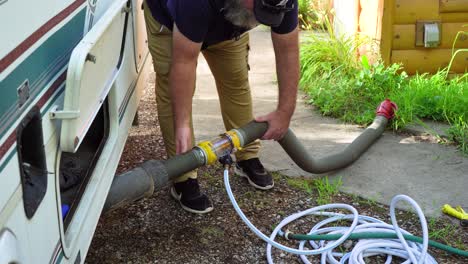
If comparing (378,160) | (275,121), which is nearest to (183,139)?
(275,121)

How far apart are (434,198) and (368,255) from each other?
751mm

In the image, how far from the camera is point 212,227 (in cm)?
319

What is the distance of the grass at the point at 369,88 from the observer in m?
4.39

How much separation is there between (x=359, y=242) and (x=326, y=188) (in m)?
0.64

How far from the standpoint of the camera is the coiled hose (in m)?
2.73

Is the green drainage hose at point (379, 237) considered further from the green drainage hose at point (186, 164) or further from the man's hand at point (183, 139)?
the man's hand at point (183, 139)

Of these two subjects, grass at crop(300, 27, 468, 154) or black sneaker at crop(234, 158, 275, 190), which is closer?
black sneaker at crop(234, 158, 275, 190)

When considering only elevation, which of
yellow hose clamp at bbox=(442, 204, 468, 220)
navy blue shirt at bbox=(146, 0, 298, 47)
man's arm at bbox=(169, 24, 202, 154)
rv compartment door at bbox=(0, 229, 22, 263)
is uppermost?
navy blue shirt at bbox=(146, 0, 298, 47)

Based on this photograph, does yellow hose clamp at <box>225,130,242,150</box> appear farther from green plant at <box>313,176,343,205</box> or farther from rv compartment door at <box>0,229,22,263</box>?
rv compartment door at <box>0,229,22,263</box>

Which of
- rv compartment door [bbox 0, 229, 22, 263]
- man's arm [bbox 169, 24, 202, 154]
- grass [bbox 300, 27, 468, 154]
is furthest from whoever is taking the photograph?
grass [bbox 300, 27, 468, 154]

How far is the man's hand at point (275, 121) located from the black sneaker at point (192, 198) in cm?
53

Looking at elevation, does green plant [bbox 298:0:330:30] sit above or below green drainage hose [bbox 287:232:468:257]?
above

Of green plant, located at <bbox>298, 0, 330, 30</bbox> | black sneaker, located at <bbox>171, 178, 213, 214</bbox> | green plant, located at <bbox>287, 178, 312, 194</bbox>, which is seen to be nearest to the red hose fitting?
green plant, located at <bbox>287, 178, 312, 194</bbox>

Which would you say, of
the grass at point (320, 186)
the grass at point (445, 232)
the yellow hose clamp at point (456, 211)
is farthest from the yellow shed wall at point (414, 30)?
the grass at point (445, 232)
